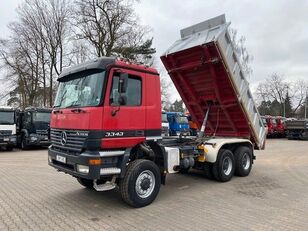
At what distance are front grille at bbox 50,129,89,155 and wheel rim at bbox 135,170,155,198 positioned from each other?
4.25 feet

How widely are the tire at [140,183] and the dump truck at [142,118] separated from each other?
2 centimetres

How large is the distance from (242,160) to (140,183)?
13.4ft

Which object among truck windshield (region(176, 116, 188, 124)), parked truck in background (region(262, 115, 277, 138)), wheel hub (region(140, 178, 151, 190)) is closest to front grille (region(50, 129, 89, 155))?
wheel hub (region(140, 178, 151, 190))

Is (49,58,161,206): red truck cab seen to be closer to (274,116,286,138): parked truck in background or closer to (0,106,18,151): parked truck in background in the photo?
(0,106,18,151): parked truck in background

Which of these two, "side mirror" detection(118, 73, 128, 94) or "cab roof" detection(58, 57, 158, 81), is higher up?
"cab roof" detection(58, 57, 158, 81)

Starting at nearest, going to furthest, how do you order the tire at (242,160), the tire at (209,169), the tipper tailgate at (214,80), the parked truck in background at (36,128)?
the tipper tailgate at (214,80) → the tire at (209,169) → the tire at (242,160) → the parked truck in background at (36,128)

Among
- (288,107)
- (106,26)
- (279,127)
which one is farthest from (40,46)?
(288,107)

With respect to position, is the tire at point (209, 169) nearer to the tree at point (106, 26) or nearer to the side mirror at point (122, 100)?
the side mirror at point (122, 100)

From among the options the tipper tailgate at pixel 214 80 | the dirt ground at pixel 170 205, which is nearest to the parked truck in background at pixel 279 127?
the tipper tailgate at pixel 214 80

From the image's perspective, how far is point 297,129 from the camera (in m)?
27.4

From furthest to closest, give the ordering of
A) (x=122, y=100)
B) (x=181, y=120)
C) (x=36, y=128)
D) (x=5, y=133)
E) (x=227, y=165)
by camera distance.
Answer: (x=181, y=120) < (x=36, y=128) < (x=5, y=133) < (x=227, y=165) < (x=122, y=100)

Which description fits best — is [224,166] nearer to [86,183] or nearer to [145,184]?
[145,184]

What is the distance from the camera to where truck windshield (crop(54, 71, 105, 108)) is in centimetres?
588

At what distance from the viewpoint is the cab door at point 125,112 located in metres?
5.84
